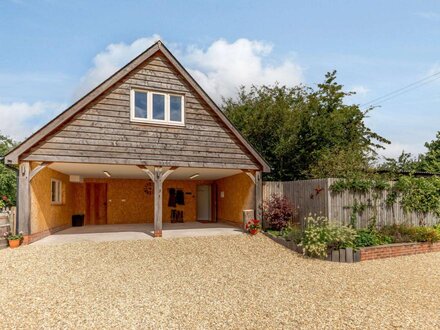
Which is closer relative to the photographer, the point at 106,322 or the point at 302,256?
the point at 106,322

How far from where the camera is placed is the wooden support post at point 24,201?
437 inches

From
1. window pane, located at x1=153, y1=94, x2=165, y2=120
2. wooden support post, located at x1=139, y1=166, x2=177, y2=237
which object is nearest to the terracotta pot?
wooden support post, located at x1=139, y1=166, x2=177, y2=237

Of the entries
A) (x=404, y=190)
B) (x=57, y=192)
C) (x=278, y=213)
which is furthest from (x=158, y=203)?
(x=404, y=190)

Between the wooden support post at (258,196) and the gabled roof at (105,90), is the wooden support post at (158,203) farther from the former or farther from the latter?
the wooden support post at (258,196)

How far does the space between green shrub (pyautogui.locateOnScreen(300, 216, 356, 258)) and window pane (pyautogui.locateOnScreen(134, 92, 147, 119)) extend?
26.7 feet

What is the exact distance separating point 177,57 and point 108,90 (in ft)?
11.2

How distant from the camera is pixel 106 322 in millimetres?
5227

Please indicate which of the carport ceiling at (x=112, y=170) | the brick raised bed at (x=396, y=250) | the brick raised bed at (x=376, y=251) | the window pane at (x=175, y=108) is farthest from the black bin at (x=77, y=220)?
the brick raised bed at (x=396, y=250)

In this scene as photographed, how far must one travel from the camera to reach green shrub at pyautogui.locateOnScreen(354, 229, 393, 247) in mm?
10616

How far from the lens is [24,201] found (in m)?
11.1

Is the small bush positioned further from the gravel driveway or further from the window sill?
the window sill

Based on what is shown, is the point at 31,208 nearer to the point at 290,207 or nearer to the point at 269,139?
the point at 290,207

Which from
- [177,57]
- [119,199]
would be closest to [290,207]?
[177,57]

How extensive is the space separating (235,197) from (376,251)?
7.76m
